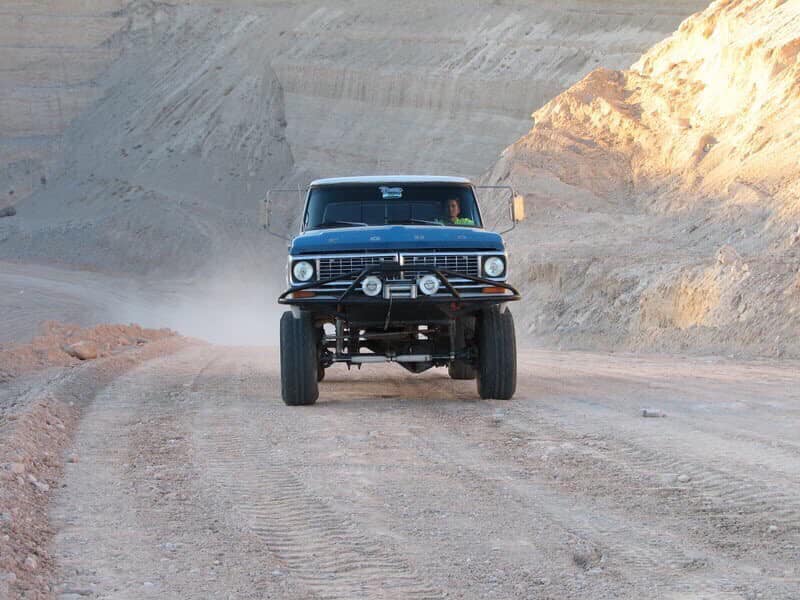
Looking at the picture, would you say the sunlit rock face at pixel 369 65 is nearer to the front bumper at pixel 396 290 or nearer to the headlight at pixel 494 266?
the headlight at pixel 494 266

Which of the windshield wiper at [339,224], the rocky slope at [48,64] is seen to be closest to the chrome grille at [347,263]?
the windshield wiper at [339,224]

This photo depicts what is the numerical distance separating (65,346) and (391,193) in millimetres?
11115

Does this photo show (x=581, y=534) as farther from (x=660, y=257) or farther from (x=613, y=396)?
(x=660, y=257)

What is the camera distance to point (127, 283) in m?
53.0

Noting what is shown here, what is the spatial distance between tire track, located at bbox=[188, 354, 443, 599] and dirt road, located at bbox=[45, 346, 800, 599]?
0.06 feet

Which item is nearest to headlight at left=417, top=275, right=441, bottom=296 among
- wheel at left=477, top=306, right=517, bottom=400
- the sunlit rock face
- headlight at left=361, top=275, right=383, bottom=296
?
headlight at left=361, top=275, right=383, bottom=296

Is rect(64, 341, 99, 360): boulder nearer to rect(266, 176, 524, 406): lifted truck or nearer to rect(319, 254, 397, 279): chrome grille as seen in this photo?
rect(266, 176, 524, 406): lifted truck

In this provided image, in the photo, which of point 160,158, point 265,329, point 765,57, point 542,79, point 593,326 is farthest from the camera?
point 160,158

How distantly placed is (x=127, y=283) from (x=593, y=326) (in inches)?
1237

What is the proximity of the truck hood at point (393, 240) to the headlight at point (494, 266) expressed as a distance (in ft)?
0.46

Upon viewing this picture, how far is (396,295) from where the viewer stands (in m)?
11.9

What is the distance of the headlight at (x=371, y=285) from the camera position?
39.1ft

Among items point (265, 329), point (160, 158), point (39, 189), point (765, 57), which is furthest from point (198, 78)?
point (765, 57)

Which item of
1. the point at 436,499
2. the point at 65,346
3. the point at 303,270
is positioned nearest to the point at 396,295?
the point at 303,270
